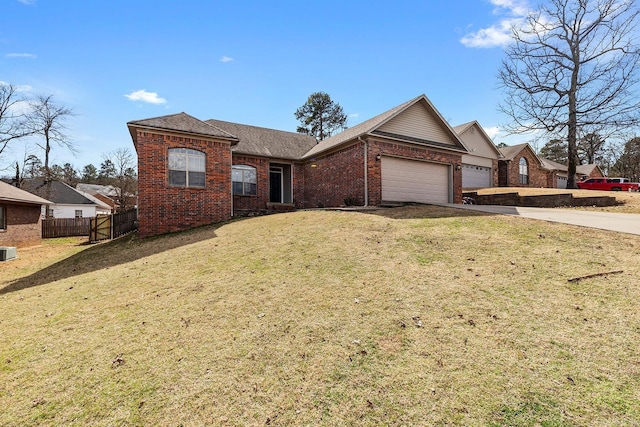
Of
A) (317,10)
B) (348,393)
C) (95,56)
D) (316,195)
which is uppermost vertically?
(317,10)

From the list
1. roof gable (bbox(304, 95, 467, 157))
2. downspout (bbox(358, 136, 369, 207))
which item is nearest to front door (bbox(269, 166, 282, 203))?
roof gable (bbox(304, 95, 467, 157))

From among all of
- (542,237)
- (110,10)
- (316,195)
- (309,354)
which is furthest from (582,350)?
(316,195)

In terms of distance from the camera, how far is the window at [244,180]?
16688 mm

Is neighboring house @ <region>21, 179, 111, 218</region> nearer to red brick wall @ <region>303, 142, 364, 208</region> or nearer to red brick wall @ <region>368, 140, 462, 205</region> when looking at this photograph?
red brick wall @ <region>303, 142, 364, 208</region>

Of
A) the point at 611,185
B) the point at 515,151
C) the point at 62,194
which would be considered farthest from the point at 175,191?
the point at 62,194

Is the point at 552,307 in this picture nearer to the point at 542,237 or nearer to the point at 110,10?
the point at 542,237

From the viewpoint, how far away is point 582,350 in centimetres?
297

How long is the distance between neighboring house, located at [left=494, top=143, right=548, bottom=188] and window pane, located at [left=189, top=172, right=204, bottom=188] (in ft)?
78.5

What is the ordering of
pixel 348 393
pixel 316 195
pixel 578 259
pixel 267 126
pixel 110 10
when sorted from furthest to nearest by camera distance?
pixel 267 126, pixel 316 195, pixel 110 10, pixel 578 259, pixel 348 393

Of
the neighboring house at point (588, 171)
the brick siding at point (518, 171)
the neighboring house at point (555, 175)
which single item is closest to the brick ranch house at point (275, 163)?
the brick siding at point (518, 171)

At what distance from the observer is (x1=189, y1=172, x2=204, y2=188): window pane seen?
1350 cm

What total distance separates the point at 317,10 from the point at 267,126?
1129 cm

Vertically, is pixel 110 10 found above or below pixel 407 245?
above

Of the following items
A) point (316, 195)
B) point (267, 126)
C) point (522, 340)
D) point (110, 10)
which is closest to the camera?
point (522, 340)
